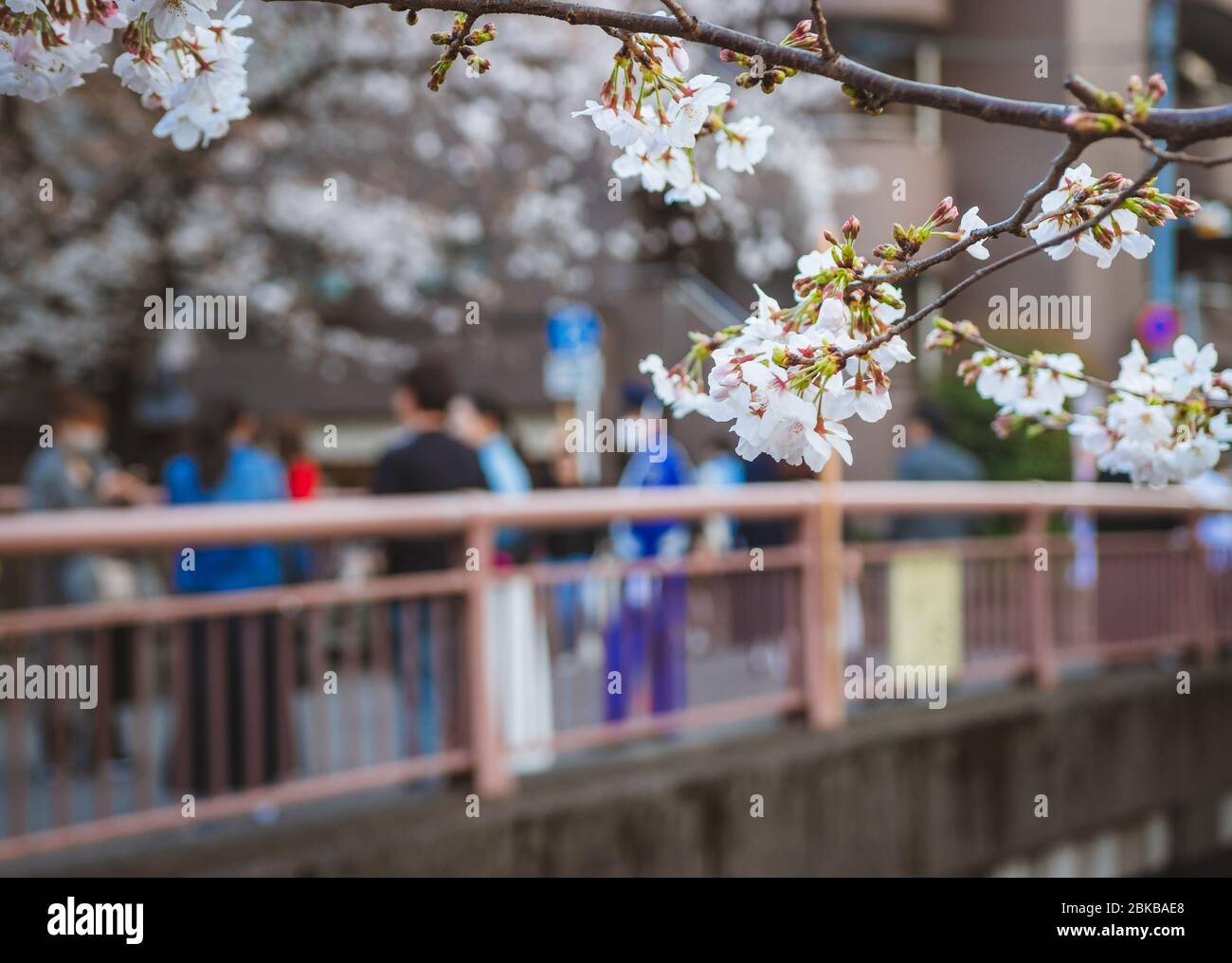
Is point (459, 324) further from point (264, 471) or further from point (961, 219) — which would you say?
point (961, 219)

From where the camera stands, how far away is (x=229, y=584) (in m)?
4.77

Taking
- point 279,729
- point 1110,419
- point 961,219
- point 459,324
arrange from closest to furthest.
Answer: point 961,219 → point 1110,419 → point 279,729 → point 459,324

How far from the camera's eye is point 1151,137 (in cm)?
132

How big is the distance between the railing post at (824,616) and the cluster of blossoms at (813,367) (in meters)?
4.12

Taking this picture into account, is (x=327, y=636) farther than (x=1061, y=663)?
No

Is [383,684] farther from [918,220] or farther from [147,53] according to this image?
[918,220]

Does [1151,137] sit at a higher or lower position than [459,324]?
lower

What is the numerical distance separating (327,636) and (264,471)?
142cm

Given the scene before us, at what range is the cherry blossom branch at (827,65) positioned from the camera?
132cm

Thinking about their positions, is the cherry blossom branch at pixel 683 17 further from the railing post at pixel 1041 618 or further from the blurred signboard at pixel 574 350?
the blurred signboard at pixel 574 350

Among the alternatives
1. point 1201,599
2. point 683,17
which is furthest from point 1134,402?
point 1201,599
